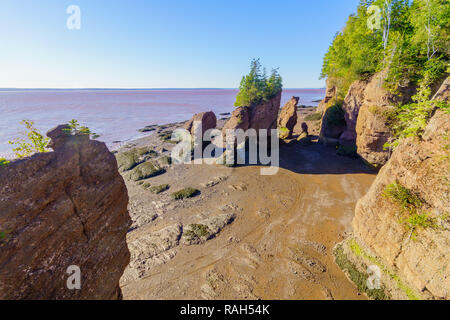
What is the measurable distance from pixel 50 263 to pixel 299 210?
19191 millimetres

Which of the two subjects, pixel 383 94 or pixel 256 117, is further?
pixel 256 117

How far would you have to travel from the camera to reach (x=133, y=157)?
3706 cm

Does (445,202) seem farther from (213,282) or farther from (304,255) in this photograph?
(213,282)

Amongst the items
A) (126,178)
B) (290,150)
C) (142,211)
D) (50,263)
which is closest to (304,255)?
(50,263)

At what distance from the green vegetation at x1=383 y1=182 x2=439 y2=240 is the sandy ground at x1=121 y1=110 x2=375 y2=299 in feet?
18.3

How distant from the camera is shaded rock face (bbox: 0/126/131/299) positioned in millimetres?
5461

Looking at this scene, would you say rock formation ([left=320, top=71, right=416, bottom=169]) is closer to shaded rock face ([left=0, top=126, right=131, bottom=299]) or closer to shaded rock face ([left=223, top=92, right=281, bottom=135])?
shaded rock face ([left=223, top=92, right=281, bottom=135])

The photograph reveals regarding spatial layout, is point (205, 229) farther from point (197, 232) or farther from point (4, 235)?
point (4, 235)

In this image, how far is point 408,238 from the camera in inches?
377

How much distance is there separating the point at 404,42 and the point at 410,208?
60.2 feet

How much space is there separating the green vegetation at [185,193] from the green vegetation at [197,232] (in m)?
5.79

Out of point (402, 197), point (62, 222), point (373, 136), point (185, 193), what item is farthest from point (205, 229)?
point (373, 136)
